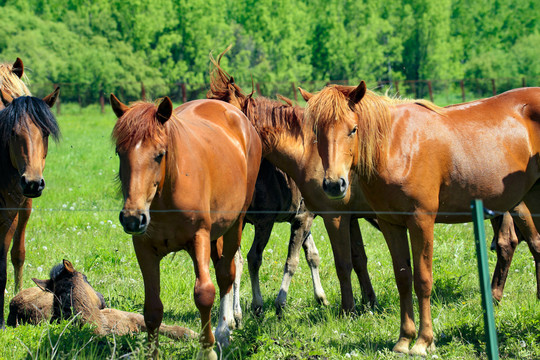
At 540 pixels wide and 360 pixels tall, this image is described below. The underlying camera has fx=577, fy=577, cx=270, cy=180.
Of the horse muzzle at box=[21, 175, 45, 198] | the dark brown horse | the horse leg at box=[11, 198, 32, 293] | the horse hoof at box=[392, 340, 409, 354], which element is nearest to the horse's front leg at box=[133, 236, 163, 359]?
the horse muzzle at box=[21, 175, 45, 198]

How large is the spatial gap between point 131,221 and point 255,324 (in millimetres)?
2115

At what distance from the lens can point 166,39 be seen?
48344 millimetres

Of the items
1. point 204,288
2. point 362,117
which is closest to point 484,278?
point 362,117

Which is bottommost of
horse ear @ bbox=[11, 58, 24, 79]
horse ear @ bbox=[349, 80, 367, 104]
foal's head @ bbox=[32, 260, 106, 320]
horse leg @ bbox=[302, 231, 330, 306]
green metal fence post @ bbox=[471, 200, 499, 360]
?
horse leg @ bbox=[302, 231, 330, 306]

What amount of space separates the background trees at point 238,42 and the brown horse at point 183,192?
34544mm

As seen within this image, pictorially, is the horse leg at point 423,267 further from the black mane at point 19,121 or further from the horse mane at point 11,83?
the horse mane at point 11,83

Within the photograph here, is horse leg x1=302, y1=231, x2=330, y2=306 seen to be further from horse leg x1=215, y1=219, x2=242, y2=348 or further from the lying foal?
the lying foal

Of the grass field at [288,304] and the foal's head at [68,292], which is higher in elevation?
the foal's head at [68,292]

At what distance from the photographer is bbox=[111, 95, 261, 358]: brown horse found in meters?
3.78

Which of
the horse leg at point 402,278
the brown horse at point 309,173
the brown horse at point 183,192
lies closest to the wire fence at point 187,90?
the brown horse at point 309,173

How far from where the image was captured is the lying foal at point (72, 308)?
5.04 m

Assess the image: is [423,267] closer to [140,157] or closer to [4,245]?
[140,157]

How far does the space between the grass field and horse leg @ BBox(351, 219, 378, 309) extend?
0.17 m

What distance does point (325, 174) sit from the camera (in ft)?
14.3
